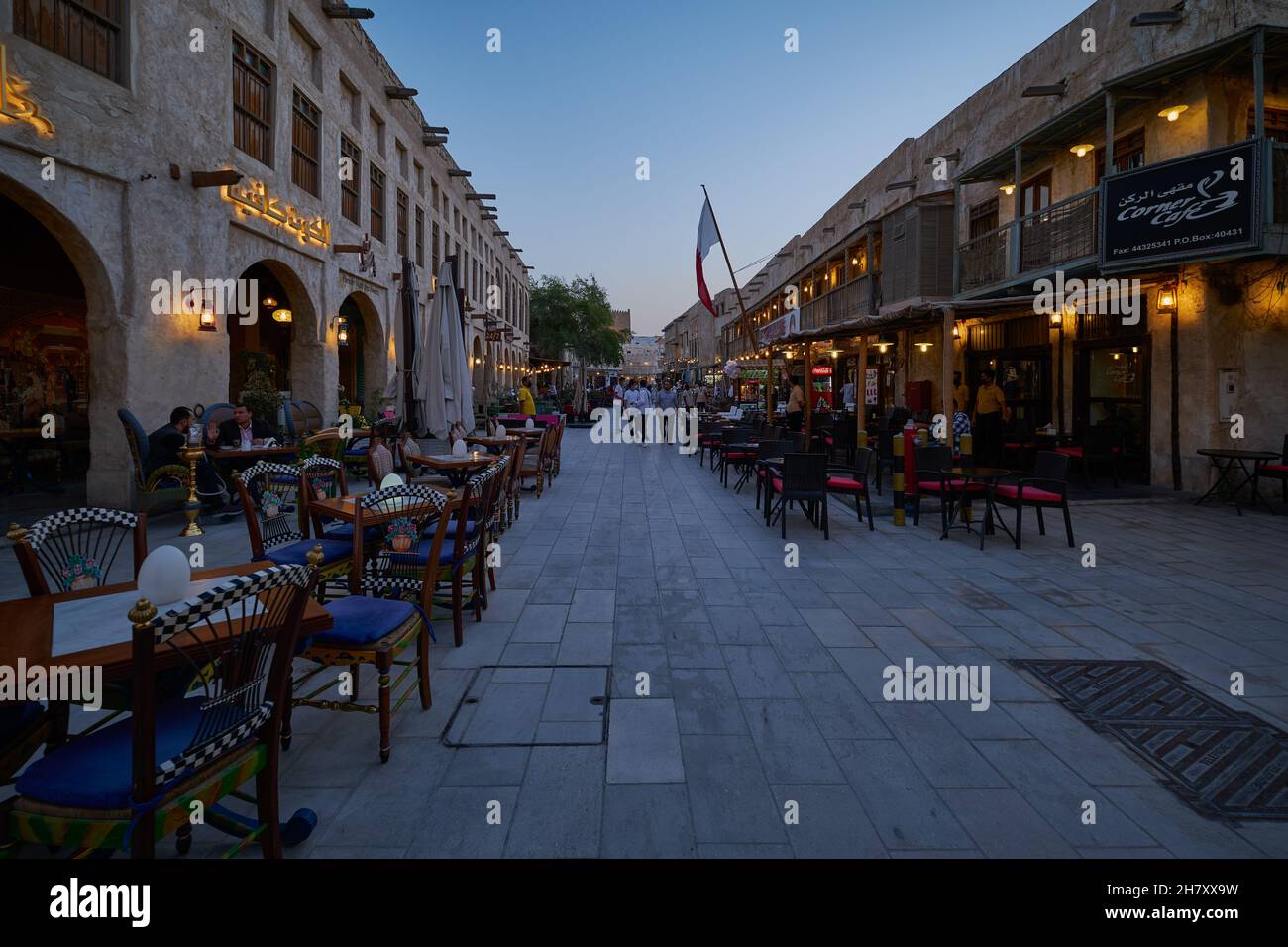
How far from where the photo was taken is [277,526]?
474cm

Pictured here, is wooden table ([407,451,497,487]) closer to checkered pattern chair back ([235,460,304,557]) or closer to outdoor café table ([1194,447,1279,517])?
checkered pattern chair back ([235,460,304,557])

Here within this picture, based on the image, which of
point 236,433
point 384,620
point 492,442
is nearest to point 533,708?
point 384,620

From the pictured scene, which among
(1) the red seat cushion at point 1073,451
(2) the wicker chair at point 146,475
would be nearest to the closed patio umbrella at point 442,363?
(2) the wicker chair at point 146,475

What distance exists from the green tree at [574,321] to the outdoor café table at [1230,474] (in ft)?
139

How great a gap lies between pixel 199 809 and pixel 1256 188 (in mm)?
12140

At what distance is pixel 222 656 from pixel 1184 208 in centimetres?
1204

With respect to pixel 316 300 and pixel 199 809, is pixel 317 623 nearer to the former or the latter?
pixel 199 809

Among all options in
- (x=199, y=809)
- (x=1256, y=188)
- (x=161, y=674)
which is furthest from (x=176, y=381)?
(x=1256, y=188)

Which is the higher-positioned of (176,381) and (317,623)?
(176,381)

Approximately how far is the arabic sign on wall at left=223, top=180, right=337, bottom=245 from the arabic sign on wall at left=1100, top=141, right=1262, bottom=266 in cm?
1359

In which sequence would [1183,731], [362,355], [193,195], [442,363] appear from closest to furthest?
[1183,731] → [193,195] → [442,363] → [362,355]

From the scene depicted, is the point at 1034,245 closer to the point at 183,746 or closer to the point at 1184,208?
the point at 1184,208
